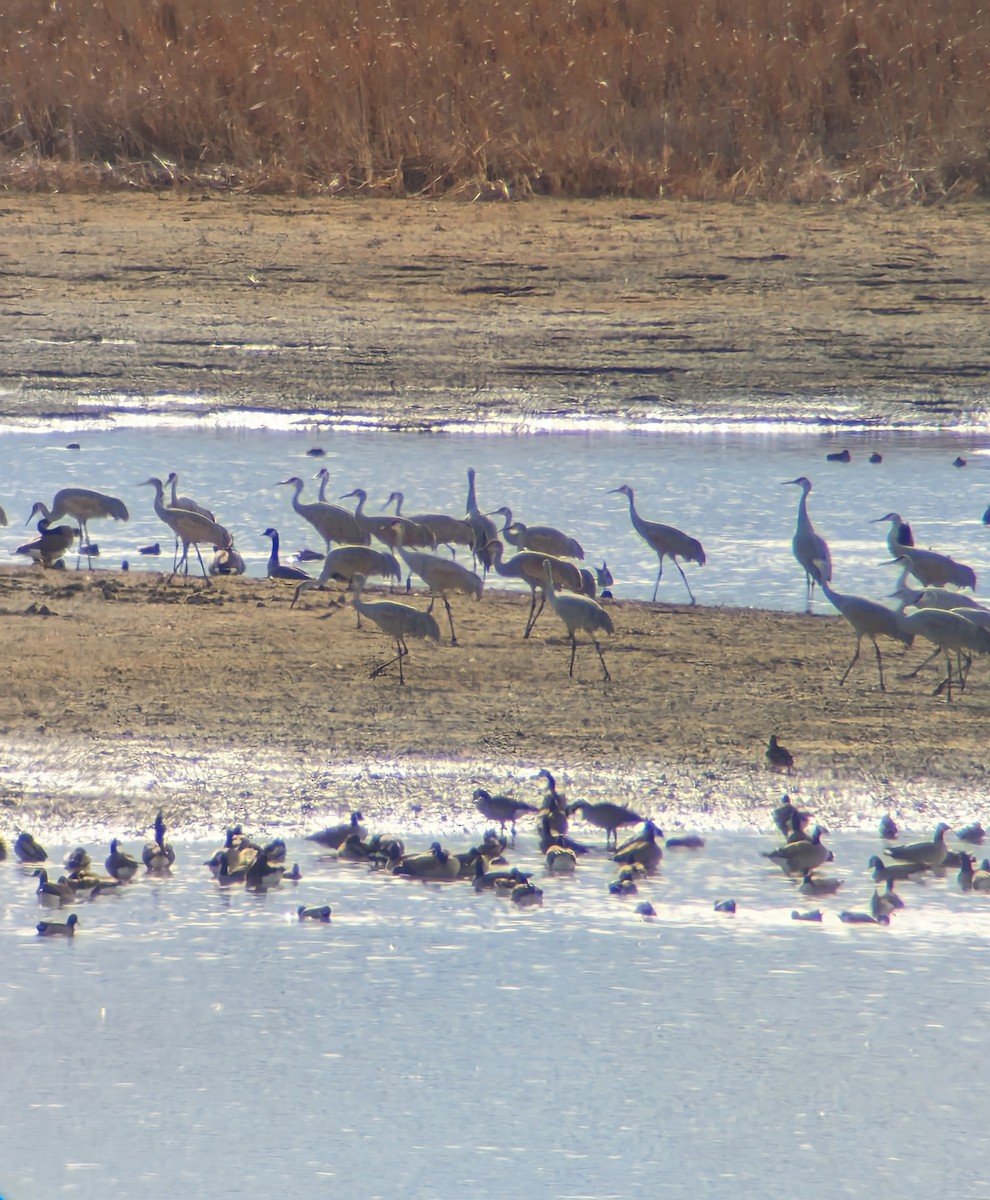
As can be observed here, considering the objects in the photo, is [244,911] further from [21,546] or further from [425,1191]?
[21,546]

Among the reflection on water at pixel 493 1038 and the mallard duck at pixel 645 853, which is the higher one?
the mallard duck at pixel 645 853

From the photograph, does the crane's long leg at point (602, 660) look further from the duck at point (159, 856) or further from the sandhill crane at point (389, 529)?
the duck at point (159, 856)

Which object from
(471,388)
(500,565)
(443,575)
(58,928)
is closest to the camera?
(58,928)

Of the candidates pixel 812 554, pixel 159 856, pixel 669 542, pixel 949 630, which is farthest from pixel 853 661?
pixel 159 856

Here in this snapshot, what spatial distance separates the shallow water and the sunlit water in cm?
348

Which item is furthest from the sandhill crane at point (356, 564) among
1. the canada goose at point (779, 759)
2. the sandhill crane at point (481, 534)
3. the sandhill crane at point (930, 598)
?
the canada goose at point (779, 759)

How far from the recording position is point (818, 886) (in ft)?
20.6

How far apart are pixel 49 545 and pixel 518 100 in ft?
40.0

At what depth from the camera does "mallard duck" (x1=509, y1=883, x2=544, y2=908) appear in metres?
6.21

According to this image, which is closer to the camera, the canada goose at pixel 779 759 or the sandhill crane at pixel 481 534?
the canada goose at pixel 779 759

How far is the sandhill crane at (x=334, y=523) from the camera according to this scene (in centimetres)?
1016

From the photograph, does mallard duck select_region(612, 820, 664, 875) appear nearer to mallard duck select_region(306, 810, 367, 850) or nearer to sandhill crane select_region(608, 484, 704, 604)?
mallard duck select_region(306, 810, 367, 850)

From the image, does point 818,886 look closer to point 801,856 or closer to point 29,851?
point 801,856

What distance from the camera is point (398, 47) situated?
22.0 meters
